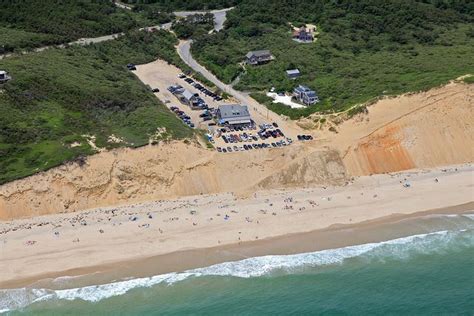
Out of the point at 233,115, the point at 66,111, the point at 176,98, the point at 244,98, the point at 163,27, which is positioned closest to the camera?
the point at 66,111

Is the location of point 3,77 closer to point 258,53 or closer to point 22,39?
point 22,39

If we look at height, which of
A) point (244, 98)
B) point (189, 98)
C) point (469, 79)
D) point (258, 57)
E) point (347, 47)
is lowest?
point (189, 98)

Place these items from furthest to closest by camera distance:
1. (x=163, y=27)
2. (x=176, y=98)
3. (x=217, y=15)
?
1. (x=217, y=15)
2. (x=163, y=27)
3. (x=176, y=98)

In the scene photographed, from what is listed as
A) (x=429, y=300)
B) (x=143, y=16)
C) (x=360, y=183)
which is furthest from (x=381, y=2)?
(x=429, y=300)

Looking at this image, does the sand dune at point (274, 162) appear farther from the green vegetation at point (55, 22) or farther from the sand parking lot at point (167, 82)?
the green vegetation at point (55, 22)

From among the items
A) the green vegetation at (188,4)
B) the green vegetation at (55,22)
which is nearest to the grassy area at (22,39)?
the green vegetation at (55,22)

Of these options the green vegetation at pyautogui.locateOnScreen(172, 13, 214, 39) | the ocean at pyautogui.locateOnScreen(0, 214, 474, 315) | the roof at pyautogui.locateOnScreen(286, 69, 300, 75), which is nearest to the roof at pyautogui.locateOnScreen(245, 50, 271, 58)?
the roof at pyautogui.locateOnScreen(286, 69, 300, 75)

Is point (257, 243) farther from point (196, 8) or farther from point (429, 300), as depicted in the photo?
point (196, 8)

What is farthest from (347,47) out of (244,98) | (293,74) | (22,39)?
(22,39)

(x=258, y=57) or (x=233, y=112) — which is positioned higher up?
(x=258, y=57)
